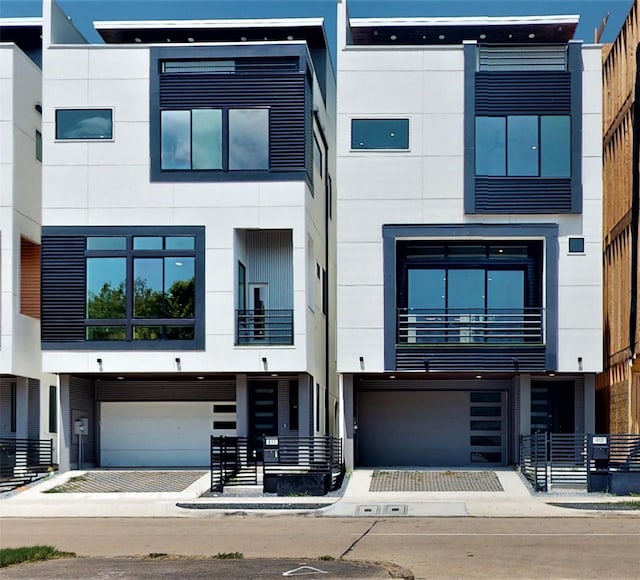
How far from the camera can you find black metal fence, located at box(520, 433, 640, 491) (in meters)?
27.8

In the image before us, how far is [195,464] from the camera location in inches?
1373

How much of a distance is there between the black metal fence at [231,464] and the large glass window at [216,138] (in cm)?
746

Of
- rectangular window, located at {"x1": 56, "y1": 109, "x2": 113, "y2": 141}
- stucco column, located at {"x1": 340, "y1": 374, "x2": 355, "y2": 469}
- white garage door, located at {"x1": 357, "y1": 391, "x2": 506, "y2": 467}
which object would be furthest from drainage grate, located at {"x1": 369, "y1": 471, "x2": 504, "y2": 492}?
rectangular window, located at {"x1": 56, "y1": 109, "x2": 113, "y2": 141}

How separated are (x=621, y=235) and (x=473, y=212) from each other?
4600mm

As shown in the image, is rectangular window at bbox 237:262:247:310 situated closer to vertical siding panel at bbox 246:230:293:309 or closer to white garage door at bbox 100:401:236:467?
vertical siding panel at bbox 246:230:293:309

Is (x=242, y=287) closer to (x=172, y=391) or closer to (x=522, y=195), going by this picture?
(x=172, y=391)

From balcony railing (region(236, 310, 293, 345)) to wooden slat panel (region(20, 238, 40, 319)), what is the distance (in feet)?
21.2

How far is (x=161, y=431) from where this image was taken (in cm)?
3516

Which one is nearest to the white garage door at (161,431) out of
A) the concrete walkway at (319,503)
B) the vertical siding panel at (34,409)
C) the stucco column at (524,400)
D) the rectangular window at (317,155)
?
the vertical siding panel at (34,409)

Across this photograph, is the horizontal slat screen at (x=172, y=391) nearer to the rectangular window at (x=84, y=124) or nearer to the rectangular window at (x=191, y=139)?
the rectangular window at (x=191, y=139)

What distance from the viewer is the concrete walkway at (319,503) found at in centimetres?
2530

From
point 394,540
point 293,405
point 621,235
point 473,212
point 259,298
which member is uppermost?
point 473,212

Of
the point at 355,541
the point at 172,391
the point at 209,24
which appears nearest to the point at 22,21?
the point at 209,24

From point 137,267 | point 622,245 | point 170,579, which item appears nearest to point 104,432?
point 137,267
